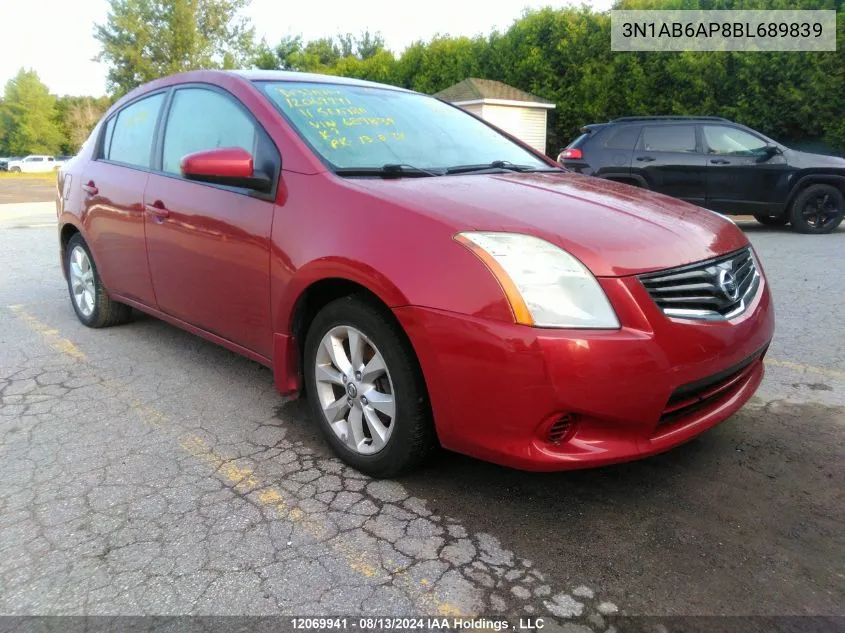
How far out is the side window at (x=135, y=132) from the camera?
4055mm

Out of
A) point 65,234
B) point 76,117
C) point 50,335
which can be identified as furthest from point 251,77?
point 76,117

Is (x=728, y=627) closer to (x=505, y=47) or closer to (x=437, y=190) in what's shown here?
(x=437, y=190)

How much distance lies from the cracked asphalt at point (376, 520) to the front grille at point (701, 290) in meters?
0.73

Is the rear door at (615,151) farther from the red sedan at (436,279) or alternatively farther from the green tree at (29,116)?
the green tree at (29,116)

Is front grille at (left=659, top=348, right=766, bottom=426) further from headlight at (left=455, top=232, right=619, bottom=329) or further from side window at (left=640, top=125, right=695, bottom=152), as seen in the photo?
side window at (left=640, top=125, right=695, bottom=152)

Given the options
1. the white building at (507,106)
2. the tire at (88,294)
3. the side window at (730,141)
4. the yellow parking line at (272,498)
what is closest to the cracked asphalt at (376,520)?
the yellow parking line at (272,498)

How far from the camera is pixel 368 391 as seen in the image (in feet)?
8.78

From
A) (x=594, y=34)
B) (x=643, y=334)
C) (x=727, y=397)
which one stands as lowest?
(x=727, y=397)

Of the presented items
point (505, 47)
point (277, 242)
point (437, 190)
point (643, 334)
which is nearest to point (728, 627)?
point (643, 334)

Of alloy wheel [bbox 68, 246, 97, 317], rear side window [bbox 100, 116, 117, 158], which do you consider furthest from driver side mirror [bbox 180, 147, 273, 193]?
alloy wheel [bbox 68, 246, 97, 317]

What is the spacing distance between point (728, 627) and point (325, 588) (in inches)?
46.2

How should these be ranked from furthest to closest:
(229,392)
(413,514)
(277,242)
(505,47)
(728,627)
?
(505,47) → (229,392) → (277,242) → (413,514) → (728,627)

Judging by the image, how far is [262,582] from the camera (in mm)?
2131

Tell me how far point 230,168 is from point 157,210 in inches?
40.0
